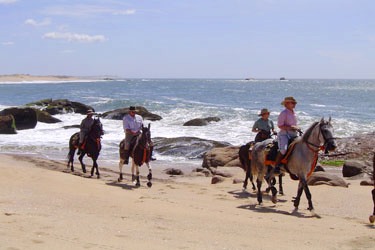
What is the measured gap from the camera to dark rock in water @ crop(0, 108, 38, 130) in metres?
34.9

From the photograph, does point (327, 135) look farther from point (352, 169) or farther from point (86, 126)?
point (86, 126)

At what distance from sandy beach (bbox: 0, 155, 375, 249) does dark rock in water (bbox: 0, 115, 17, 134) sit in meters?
18.4

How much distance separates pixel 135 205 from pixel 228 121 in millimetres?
30942

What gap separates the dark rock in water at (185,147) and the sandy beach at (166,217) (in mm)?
8934

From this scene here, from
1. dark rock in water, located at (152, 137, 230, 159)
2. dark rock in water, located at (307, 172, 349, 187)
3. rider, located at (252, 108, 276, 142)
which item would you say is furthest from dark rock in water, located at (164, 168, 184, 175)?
rider, located at (252, 108, 276, 142)

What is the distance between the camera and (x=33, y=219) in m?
9.05

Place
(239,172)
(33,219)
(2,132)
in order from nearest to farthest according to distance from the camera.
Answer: (33,219) → (239,172) → (2,132)

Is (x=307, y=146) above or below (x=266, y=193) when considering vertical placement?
above

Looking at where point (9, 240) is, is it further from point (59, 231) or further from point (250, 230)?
point (250, 230)

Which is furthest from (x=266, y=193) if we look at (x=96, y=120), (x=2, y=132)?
(x=2, y=132)

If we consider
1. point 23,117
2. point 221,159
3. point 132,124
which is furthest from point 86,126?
point 23,117

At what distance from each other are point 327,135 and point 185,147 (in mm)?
14276

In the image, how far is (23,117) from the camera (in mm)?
35156

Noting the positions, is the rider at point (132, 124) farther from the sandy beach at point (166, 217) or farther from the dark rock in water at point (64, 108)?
the dark rock in water at point (64, 108)
